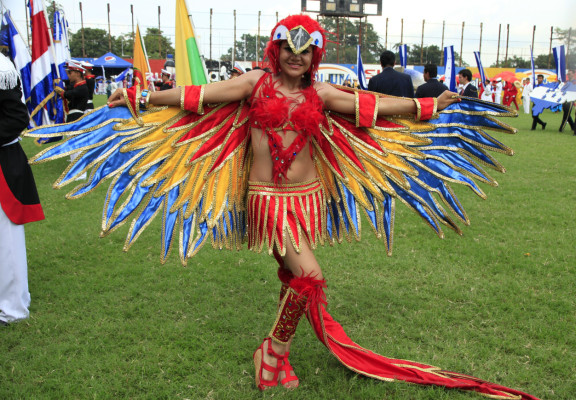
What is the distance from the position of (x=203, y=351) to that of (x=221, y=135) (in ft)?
4.74

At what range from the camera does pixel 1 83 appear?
10.8 ft

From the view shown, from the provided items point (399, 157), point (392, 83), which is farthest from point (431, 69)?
point (399, 157)

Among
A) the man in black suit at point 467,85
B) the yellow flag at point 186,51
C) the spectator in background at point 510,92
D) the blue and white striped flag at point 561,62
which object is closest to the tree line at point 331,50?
the spectator in background at point 510,92

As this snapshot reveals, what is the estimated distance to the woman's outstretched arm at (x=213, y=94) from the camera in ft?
8.80

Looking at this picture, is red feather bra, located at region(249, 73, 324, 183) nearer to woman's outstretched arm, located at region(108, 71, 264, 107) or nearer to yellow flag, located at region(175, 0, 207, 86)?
woman's outstretched arm, located at region(108, 71, 264, 107)

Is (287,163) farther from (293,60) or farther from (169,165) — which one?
(169,165)

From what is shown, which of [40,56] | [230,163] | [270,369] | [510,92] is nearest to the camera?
[270,369]

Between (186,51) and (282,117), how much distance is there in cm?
325

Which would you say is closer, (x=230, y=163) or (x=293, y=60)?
(x=293, y=60)

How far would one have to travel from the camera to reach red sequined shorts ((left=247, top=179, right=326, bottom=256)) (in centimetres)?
271

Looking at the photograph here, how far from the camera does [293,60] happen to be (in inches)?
102

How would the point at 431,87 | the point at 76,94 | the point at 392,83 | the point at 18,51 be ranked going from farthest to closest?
the point at 76,94, the point at 431,87, the point at 392,83, the point at 18,51

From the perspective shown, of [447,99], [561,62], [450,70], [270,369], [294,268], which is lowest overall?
[270,369]

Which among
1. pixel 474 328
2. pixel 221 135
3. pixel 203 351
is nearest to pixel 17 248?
pixel 203 351
